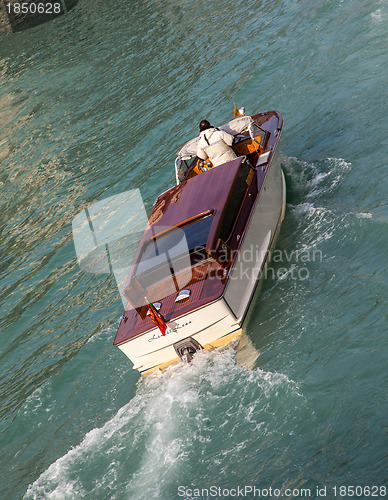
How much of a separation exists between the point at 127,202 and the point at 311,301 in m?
6.87

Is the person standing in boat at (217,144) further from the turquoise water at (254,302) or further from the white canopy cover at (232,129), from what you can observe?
the turquoise water at (254,302)

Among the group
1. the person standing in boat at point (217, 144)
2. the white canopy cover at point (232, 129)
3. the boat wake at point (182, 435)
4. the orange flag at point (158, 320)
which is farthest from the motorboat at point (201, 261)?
the white canopy cover at point (232, 129)

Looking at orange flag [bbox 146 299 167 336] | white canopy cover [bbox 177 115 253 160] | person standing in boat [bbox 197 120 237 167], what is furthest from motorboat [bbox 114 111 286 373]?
white canopy cover [bbox 177 115 253 160]

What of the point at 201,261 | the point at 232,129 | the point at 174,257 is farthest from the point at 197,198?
the point at 232,129

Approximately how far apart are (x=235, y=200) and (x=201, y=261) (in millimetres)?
1369

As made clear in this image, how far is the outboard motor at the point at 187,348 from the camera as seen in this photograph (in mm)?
7539

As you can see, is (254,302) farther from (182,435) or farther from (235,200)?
(182,435)

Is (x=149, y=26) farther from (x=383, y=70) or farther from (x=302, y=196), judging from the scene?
(x=302, y=196)

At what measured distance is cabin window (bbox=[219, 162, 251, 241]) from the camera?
8.32 metres

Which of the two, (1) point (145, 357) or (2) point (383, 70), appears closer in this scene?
(1) point (145, 357)

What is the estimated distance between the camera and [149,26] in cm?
2348

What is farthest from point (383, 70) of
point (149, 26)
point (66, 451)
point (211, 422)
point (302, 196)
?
point (149, 26)

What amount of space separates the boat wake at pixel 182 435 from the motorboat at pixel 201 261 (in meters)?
0.52

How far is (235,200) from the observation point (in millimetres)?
8828
